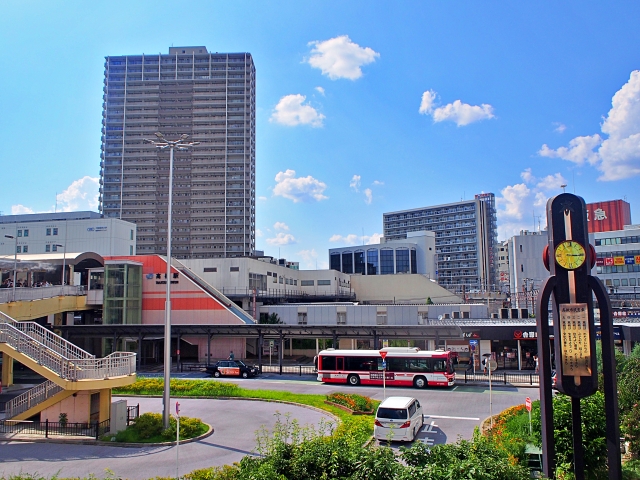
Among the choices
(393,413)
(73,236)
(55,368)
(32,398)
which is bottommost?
(393,413)

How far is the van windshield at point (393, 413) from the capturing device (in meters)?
19.4

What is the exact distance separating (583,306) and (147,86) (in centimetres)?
13384

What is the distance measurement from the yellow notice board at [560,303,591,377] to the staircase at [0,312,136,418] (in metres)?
17.2

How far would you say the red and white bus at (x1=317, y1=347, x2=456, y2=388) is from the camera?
3353cm

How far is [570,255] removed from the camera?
12859 mm

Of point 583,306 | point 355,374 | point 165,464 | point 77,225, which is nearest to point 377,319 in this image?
point 355,374

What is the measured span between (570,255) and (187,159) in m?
124

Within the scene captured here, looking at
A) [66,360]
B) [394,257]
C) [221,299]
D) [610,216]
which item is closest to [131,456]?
[66,360]

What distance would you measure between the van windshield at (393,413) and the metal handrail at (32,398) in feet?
45.0

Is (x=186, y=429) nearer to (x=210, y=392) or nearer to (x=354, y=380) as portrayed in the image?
(x=210, y=392)

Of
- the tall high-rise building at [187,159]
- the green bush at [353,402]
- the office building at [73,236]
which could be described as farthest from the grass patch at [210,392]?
the tall high-rise building at [187,159]

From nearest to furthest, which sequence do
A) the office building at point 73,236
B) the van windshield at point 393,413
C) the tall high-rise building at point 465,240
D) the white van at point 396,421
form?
the white van at point 396,421
the van windshield at point 393,413
the office building at point 73,236
the tall high-rise building at point 465,240

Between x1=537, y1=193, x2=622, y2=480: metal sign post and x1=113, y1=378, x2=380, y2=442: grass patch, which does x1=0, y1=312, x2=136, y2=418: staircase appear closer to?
x1=113, y1=378, x2=380, y2=442: grass patch

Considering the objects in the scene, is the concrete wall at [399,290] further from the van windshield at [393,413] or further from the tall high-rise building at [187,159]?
the van windshield at [393,413]
